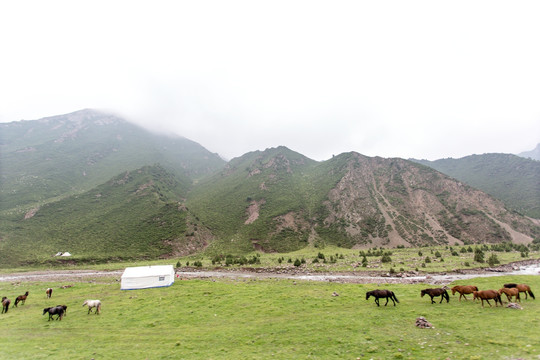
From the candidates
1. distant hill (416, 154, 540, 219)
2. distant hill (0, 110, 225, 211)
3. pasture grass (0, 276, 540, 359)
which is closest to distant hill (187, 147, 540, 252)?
distant hill (416, 154, 540, 219)

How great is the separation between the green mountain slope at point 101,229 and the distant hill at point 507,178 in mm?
162142

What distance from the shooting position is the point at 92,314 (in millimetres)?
21438

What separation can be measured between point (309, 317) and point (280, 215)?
87.7 metres

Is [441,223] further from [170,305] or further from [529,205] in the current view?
[170,305]

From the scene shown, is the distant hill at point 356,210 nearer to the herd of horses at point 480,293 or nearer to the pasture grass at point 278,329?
the pasture grass at point 278,329

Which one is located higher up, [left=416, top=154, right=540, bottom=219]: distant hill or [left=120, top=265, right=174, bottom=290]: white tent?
[left=416, top=154, right=540, bottom=219]: distant hill

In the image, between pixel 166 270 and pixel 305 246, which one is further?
pixel 305 246

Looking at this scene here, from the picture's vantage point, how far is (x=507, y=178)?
14575 cm

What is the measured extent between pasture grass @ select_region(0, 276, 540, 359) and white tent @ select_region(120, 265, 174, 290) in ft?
21.8

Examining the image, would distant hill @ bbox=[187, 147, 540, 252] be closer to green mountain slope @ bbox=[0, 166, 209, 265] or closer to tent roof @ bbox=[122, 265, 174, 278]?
green mountain slope @ bbox=[0, 166, 209, 265]

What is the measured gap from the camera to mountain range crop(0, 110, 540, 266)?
78.5 m

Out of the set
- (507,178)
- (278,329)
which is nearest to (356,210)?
(278,329)

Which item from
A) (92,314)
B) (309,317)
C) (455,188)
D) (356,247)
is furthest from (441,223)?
(92,314)

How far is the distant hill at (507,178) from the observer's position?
11956 centimetres
